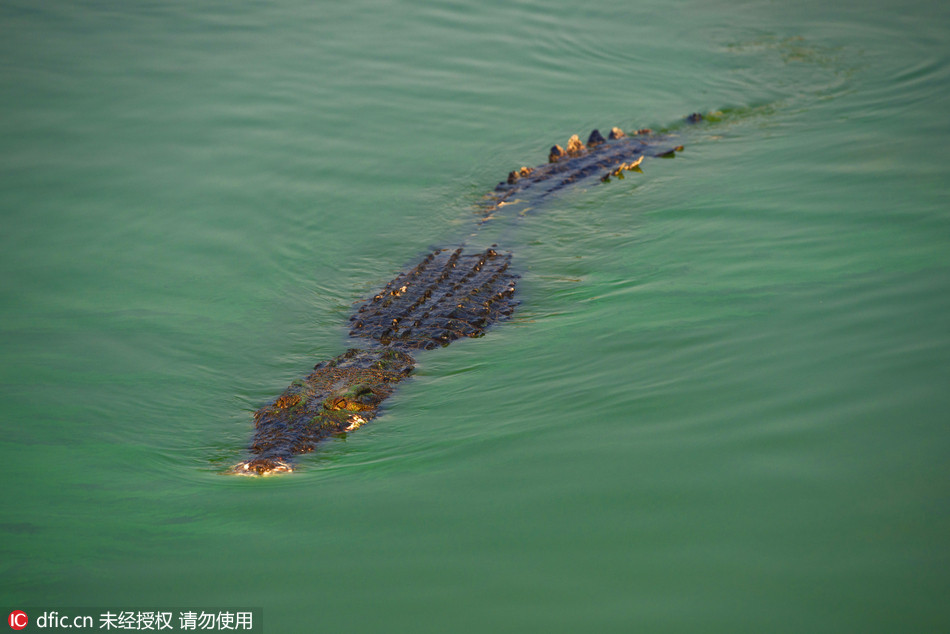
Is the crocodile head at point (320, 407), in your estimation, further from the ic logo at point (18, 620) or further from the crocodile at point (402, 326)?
the ic logo at point (18, 620)

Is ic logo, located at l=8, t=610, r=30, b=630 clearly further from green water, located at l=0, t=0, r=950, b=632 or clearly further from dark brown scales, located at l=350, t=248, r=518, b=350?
dark brown scales, located at l=350, t=248, r=518, b=350

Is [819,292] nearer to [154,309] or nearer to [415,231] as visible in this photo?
[415,231]

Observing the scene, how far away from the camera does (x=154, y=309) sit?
7363mm

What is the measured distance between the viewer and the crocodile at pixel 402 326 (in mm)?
5512

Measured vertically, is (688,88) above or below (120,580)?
above

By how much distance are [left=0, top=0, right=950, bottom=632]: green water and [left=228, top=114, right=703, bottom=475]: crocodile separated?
20cm

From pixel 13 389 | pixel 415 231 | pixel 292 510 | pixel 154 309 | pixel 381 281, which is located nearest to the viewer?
pixel 292 510

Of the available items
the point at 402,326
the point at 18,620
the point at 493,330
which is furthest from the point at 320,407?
the point at 18,620

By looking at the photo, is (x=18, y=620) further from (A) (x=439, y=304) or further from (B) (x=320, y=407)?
(A) (x=439, y=304)

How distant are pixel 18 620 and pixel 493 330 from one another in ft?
13.3

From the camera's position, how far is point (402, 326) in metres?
6.98

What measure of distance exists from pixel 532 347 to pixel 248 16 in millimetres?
10113

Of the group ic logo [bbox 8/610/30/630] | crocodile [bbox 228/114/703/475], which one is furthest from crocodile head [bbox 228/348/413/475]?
ic logo [bbox 8/610/30/630]

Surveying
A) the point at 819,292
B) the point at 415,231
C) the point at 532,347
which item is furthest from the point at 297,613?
the point at 415,231
